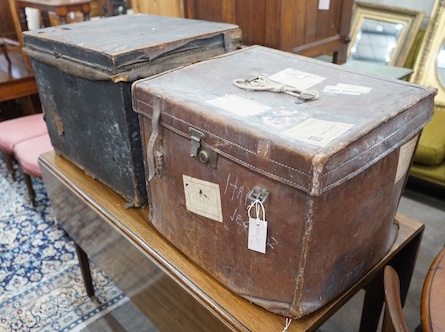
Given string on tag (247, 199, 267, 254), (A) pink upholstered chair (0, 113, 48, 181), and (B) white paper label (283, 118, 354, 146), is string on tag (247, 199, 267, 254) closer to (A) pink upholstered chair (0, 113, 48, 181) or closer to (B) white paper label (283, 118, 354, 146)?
(B) white paper label (283, 118, 354, 146)

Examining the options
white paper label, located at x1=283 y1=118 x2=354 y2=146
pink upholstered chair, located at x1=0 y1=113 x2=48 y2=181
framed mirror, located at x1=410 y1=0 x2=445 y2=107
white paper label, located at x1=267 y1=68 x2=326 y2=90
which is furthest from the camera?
framed mirror, located at x1=410 y1=0 x2=445 y2=107

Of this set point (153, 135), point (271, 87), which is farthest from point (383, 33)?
point (153, 135)

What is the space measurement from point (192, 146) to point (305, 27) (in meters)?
0.90

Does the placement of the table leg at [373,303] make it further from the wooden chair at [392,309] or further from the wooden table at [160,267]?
the wooden chair at [392,309]

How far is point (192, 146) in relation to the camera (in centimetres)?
80

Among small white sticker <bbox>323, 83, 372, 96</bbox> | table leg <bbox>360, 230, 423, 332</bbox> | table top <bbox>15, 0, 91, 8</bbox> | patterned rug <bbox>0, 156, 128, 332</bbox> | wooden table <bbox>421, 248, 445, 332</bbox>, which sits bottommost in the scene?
patterned rug <bbox>0, 156, 128, 332</bbox>

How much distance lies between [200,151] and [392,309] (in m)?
0.43

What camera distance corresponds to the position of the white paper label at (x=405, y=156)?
2.71 ft

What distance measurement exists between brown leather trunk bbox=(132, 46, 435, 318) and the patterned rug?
3.06 ft

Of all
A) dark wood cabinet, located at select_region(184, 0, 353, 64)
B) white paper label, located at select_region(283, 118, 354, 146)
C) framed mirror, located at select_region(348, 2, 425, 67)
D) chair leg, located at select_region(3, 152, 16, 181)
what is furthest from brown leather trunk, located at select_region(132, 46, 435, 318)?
framed mirror, located at select_region(348, 2, 425, 67)

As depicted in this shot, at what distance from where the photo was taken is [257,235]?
76cm

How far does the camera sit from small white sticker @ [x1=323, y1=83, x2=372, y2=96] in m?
0.84

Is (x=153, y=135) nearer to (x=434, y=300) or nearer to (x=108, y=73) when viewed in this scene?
(x=108, y=73)

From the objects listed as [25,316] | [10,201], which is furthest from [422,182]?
[10,201]
